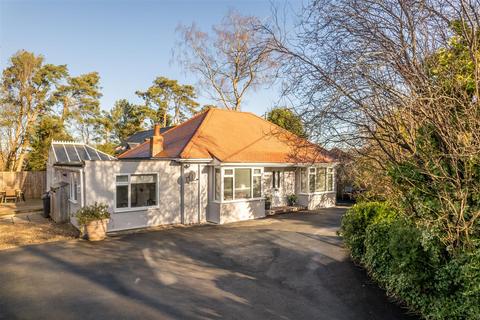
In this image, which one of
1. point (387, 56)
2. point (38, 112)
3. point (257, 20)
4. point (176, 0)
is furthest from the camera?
point (38, 112)

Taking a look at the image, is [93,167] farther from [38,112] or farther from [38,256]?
[38,112]

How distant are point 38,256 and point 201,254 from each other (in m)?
4.71

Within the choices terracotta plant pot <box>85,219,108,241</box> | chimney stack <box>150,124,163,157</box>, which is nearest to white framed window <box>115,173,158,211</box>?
terracotta plant pot <box>85,219,108,241</box>

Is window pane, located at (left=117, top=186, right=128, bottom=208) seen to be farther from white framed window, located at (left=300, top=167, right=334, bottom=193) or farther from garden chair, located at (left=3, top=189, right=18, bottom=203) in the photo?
garden chair, located at (left=3, top=189, right=18, bottom=203)

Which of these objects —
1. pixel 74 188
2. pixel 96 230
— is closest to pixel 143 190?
pixel 96 230

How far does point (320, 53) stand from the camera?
5.66 m

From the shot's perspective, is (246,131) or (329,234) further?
(246,131)

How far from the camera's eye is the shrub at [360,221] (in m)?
7.54

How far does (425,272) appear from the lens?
4.93 meters

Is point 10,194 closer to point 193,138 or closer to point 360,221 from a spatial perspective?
point 193,138

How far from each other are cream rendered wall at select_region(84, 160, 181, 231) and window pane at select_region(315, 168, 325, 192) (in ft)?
29.2

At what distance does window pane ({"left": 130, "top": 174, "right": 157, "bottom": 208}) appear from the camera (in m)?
12.2

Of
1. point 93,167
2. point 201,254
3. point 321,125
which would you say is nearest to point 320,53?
point 321,125

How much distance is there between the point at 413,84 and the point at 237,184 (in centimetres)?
1008
